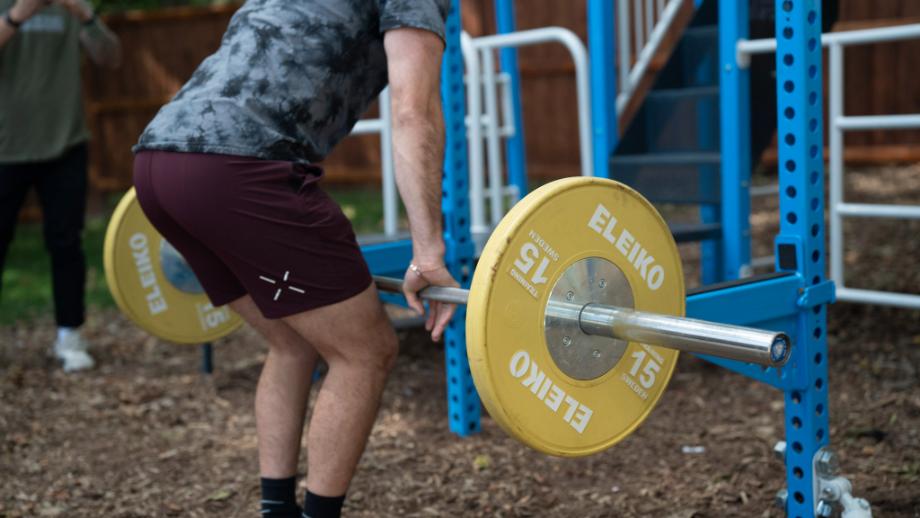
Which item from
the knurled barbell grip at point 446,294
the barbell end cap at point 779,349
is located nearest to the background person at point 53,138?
the knurled barbell grip at point 446,294

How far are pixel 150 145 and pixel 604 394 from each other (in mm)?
964

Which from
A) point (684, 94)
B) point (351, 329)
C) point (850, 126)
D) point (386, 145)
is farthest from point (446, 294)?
point (850, 126)

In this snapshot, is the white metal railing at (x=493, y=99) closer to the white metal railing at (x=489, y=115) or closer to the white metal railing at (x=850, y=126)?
the white metal railing at (x=489, y=115)

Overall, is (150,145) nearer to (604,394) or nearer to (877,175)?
(604,394)

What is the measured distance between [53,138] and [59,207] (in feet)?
0.88

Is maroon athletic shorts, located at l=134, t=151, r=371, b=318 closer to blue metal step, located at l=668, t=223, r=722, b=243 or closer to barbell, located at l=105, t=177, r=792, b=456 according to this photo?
barbell, located at l=105, t=177, r=792, b=456

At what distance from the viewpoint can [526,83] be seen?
9.42 metres

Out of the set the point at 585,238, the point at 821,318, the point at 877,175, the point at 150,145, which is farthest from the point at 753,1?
the point at 877,175

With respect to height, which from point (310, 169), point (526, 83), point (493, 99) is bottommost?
point (526, 83)

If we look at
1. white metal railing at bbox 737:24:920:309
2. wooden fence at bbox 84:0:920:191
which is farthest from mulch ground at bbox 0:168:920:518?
wooden fence at bbox 84:0:920:191

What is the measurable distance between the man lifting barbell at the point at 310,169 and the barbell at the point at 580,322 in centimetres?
18

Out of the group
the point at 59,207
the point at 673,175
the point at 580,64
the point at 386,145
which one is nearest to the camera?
the point at 673,175

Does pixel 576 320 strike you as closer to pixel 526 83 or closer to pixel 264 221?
pixel 264 221

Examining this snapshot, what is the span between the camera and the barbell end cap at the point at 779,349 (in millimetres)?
1579
